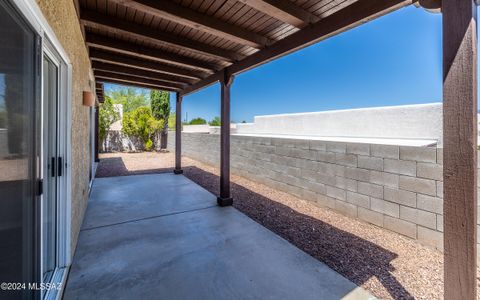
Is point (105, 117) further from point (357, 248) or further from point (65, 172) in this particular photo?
point (357, 248)

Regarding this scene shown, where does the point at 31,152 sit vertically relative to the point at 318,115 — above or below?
below

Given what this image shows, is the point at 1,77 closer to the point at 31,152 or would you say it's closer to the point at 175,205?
the point at 31,152

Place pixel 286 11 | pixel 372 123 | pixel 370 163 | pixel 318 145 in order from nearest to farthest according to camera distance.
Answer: pixel 286 11 → pixel 370 163 → pixel 318 145 → pixel 372 123

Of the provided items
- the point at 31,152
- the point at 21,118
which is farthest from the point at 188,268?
the point at 21,118

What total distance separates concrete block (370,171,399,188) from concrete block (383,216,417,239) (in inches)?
20.0

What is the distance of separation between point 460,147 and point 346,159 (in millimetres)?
2477

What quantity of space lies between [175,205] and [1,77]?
387 cm

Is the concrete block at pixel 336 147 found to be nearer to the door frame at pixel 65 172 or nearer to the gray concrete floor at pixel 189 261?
the gray concrete floor at pixel 189 261

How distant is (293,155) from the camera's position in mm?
5301

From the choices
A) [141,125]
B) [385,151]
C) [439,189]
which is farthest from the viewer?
[141,125]

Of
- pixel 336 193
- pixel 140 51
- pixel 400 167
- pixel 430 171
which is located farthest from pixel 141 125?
pixel 430 171

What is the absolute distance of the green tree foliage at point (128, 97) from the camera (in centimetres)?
2302

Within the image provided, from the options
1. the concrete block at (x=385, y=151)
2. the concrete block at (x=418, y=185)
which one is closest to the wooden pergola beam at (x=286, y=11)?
the concrete block at (x=385, y=151)

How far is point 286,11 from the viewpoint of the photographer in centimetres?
264
